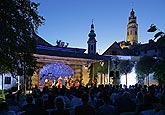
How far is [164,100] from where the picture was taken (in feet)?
17.8

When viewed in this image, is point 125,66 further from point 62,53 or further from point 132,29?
point 132,29

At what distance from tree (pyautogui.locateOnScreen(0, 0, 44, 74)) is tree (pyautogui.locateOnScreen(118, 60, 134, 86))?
32372 millimetres

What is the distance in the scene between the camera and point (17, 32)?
16.1m

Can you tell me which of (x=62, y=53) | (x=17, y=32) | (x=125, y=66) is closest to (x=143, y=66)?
(x=125, y=66)

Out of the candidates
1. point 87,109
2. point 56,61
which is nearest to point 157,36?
point 87,109

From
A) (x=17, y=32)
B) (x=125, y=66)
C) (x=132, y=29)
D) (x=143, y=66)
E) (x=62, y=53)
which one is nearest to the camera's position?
(x=17, y=32)

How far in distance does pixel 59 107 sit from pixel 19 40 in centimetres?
1095

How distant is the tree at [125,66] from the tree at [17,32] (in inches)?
1274

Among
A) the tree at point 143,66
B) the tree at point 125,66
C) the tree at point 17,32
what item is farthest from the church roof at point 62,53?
the tree at point 17,32

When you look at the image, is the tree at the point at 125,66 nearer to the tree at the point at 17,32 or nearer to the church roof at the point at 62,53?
the church roof at the point at 62,53

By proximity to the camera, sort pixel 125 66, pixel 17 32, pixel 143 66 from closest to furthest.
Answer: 1. pixel 17 32
2. pixel 143 66
3. pixel 125 66

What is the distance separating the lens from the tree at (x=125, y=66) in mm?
50062

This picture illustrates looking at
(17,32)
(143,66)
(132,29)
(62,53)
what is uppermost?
(132,29)

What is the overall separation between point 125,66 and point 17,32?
118 ft
